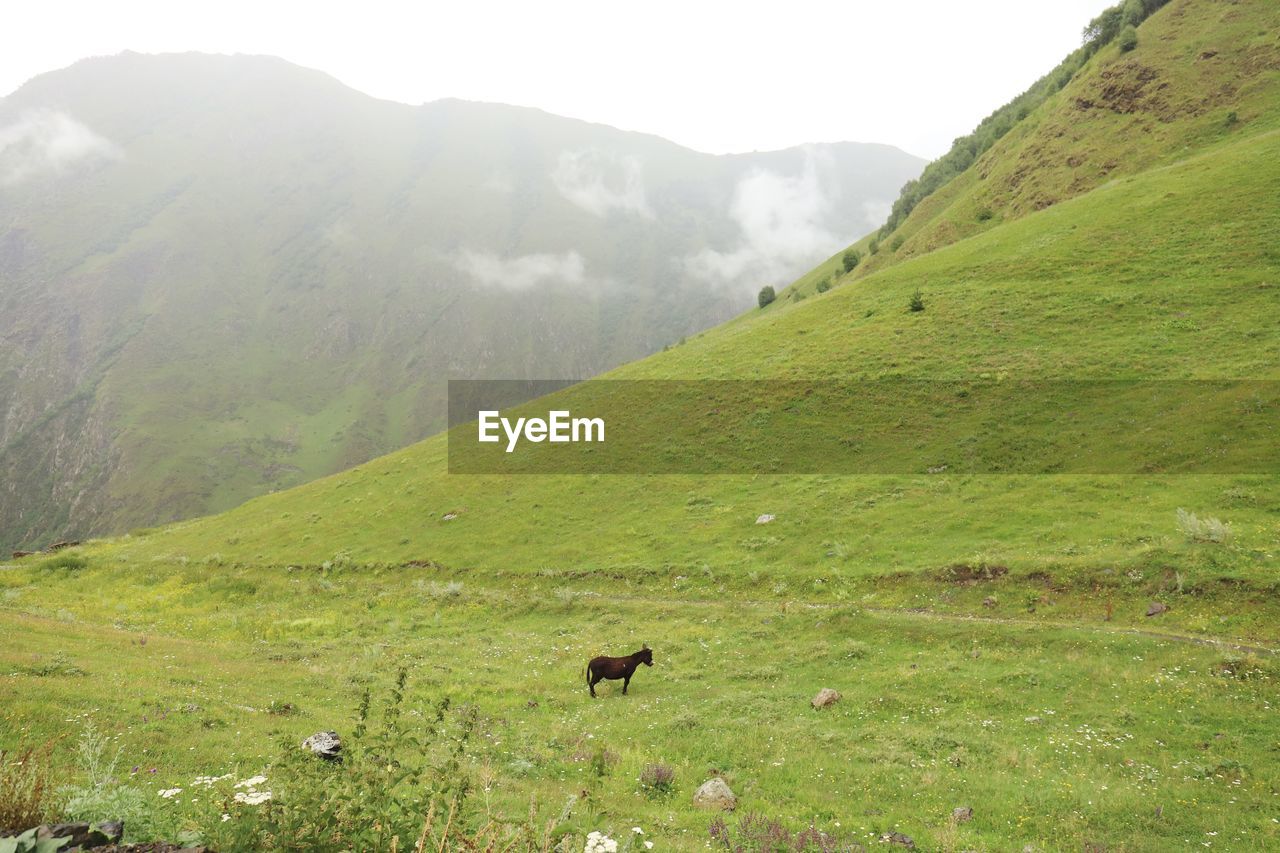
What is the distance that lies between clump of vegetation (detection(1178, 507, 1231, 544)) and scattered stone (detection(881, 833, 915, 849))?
22.2m

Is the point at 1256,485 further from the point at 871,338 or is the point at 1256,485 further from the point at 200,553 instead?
the point at 200,553

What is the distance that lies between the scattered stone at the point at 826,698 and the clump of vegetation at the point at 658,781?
6674 mm

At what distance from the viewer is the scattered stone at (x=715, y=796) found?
→ 40.6 feet

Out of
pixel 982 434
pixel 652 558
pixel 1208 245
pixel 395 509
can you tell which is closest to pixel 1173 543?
pixel 982 434

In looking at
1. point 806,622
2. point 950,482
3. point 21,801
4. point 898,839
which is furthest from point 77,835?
point 950,482

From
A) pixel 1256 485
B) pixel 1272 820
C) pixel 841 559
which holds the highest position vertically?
pixel 1256 485

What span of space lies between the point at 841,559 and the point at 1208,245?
45.0 metres

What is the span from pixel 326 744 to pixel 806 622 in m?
19.7

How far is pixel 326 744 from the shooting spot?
41.8 feet

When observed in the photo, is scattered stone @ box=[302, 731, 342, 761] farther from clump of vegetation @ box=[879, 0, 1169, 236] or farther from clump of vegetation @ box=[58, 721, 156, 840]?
clump of vegetation @ box=[879, 0, 1169, 236]

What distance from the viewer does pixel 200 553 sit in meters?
55.5

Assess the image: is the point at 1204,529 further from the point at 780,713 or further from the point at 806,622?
the point at 780,713

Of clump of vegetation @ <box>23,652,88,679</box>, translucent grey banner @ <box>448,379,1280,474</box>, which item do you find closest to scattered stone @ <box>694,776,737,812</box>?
clump of vegetation @ <box>23,652,88,679</box>

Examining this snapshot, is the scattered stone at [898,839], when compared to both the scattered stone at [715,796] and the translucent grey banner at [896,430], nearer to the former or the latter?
the scattered stone at [715,796]
